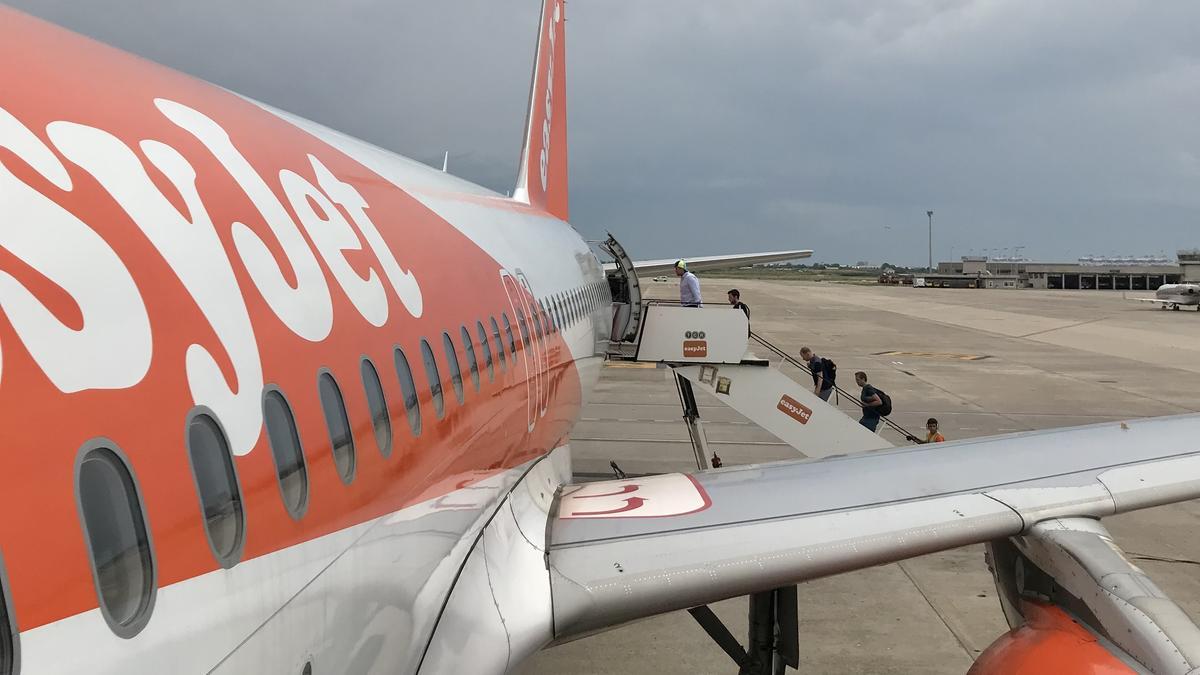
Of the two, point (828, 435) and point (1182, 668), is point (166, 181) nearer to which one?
point (1182, 668)

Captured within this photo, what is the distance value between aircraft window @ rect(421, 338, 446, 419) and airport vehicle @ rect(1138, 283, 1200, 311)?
5821cm

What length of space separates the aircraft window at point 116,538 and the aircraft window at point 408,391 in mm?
1739

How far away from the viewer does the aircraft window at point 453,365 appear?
433 centimetres

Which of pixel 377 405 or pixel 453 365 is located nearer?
pixel 377 405

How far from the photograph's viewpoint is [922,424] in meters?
17.6

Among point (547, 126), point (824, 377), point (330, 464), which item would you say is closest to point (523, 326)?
point (330, 464)

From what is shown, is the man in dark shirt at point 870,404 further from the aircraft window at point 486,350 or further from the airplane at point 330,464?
the aircraft window at point 486,350

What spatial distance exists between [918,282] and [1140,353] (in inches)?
3089

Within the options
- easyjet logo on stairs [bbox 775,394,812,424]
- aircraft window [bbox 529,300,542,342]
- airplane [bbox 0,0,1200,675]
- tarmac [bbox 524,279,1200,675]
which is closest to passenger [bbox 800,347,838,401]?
tarmac [bbox 524,279,1200,675]

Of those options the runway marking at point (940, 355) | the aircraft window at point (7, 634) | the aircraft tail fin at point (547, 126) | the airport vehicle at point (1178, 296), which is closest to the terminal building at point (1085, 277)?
the airport vehicle at point (1178, 296)

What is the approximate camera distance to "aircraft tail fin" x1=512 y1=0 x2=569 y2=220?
13.6 m

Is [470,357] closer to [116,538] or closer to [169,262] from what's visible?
[169,262]

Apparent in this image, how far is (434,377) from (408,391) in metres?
0.41

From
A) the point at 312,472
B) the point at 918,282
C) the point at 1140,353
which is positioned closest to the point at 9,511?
the point at 312,472
